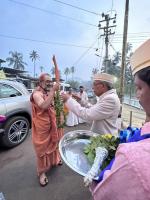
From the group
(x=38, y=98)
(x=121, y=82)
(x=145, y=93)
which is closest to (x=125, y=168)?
(x=145, y=93)

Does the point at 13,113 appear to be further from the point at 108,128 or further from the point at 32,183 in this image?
the point at 108,128

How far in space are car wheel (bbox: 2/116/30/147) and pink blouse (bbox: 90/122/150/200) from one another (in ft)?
14.6

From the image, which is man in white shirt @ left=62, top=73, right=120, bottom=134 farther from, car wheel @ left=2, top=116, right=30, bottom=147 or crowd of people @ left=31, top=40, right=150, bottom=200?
car wheel @ left=2, top=116, right=30, bottom=147

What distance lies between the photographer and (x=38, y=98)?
3.07 meters

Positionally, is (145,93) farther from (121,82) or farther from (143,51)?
(121,82)

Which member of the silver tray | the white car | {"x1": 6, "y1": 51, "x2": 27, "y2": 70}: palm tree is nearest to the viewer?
the silver tray

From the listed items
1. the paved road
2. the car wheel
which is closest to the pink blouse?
the paved road

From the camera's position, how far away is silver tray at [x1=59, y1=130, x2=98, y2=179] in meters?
1.28

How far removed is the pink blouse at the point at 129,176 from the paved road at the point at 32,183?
271cm

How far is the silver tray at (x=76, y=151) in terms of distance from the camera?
1.28 meters

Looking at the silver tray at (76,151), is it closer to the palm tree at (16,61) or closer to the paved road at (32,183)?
the paved road at (32,183)

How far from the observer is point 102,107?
2.21 m

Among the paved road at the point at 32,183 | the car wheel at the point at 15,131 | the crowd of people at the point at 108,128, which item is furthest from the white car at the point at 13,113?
the crowd of people at the point at 108,128

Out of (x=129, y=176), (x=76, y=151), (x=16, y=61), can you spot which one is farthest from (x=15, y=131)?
(x=16, y=61)
